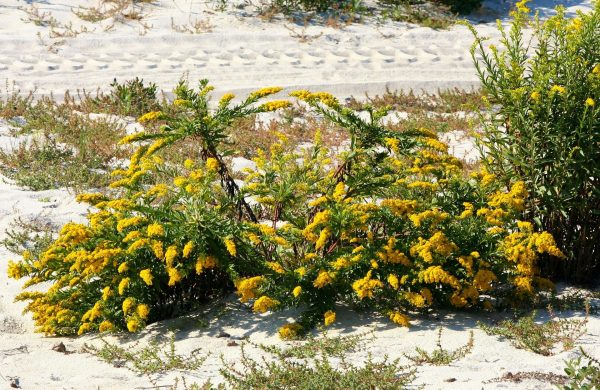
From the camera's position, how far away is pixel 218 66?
11.7 meters

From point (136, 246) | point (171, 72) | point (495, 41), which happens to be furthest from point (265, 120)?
point (136, 246)

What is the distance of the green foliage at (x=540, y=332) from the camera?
15.9 feet

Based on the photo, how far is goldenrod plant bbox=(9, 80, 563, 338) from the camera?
17.1 ft

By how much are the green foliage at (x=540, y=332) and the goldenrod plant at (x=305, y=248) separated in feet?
1.05

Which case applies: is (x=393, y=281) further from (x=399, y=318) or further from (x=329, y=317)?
(x=329, y=317)

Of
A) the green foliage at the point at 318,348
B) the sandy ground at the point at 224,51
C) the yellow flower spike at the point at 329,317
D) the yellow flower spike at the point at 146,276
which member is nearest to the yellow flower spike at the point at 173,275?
the yellow flower spike at the point at 146,276

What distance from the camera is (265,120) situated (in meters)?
10.3

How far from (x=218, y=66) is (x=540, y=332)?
7643 millimetres

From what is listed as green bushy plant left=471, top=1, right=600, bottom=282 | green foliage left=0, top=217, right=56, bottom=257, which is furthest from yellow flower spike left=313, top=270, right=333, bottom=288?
green foliage left=0, top=217, right=56, bottom=257

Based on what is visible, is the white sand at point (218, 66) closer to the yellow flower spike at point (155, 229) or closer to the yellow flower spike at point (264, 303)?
the yellow flower spike at point (264, 303)

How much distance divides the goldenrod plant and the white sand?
0.66 feet

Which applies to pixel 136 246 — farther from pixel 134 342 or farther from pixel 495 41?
pixel 495 41

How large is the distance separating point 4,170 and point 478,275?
509 cm

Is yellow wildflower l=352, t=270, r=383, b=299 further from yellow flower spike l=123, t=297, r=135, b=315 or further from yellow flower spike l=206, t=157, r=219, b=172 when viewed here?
yellow flower spike l=123, t=297, r=135, b=315
